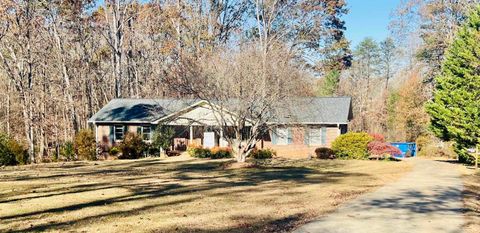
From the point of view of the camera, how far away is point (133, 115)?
35.0 metres

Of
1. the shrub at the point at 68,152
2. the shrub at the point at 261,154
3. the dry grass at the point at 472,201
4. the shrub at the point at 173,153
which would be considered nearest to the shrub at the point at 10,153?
the shrub at the point at 68,152

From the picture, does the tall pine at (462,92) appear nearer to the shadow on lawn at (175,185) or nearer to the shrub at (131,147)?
the shadow on lawn at (175,185)

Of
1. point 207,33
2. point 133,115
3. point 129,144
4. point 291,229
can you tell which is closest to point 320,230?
point 291,229

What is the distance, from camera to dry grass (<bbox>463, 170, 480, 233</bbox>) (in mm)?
9423

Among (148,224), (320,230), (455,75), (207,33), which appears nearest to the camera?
(320,230)

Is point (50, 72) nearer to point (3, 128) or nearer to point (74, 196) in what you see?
point (3, 128)

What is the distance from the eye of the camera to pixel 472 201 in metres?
12.7

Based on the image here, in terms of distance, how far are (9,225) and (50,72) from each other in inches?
1402

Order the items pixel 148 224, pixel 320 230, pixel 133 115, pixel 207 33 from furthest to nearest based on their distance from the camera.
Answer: pixel 207 33 → pixel 133 115 → pixel 148 224 → pixel 320 230

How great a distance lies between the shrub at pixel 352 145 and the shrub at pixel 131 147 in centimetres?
1368

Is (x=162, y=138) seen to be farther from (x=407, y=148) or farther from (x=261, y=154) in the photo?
(x=407, y=148)

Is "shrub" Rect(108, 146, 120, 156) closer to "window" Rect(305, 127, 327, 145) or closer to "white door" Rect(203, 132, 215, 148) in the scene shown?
"white door" Rect(203, 132, 215, 148)

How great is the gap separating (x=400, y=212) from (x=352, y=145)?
728 inches

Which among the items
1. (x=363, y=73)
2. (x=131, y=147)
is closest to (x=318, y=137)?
(x=131, y=147)
